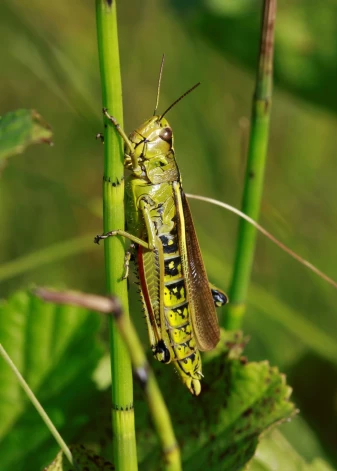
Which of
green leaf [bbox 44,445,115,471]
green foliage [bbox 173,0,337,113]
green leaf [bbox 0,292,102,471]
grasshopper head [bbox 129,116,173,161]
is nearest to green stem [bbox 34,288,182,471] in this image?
green leaf [bbox 44,445,115,471]

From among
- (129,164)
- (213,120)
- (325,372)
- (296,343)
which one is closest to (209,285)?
(129,164)

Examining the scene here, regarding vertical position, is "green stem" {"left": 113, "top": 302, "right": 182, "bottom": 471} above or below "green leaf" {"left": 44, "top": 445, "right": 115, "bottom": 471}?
below

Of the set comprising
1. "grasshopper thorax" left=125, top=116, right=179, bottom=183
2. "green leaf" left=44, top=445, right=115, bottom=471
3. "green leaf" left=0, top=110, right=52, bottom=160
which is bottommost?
"green leaf" left=44, top=445, right=115, bottom=471

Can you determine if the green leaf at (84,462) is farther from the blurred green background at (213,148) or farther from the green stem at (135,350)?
the blurred green background at (213,148)

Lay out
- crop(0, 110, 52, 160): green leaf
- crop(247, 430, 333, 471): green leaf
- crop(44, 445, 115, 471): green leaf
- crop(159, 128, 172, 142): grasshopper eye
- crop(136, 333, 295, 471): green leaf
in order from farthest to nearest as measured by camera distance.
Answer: crop(159, 128, 172, 142): grasshopper eye, crop(247, 430, 333, 471): green leaf, crop(136, 333, 295, 471): green leaf, crop(44, 445, 115, 471): green leaf, crop(0, 110, 52, 160): green leaf

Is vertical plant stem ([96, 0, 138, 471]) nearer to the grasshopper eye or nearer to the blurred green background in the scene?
the grasshopper eye

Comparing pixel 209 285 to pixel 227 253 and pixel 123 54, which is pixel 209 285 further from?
pixel 123 54
